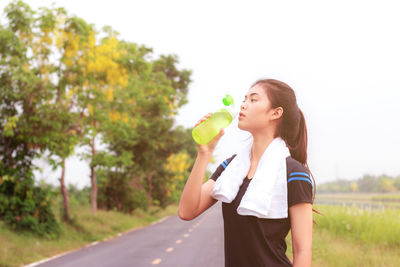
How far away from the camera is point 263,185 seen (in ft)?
7.34

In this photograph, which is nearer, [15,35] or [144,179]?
[15,35]

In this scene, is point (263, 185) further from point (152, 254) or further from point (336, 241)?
point (336, 241)

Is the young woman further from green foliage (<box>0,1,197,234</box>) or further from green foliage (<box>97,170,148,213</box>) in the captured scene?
green foliage (<box>97,170,148,213</box>)

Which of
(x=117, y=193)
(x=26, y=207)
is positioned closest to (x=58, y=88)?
→ (x=26, y=207)

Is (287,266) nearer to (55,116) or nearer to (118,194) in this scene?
(55,116)

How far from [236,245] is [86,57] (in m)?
15.4

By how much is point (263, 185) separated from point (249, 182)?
0.20 metres

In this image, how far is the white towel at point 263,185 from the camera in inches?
86.4

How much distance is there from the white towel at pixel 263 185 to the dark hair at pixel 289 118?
0.29 feet

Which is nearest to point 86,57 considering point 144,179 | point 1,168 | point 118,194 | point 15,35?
point 15,35

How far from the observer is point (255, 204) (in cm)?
219

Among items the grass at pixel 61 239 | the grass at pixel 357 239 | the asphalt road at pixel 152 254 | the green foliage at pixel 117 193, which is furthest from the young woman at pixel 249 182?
the green foliage at pixel 117 193

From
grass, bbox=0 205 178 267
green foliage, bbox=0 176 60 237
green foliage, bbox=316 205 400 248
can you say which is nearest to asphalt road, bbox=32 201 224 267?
grass, bbox=0 205 178 267

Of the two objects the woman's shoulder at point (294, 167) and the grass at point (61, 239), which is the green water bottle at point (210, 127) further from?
the grass at point (61, 239)
